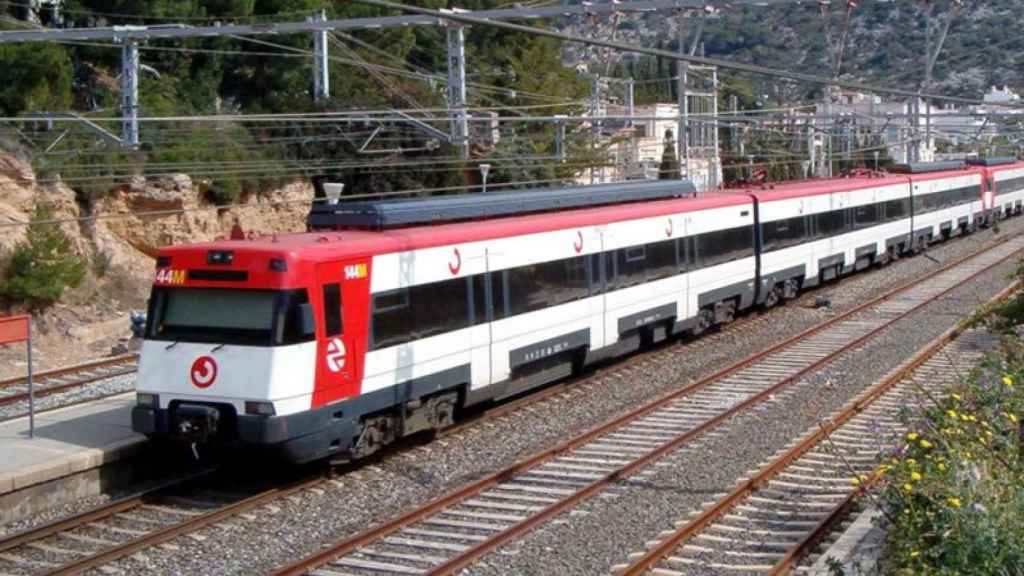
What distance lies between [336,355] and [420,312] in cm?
150

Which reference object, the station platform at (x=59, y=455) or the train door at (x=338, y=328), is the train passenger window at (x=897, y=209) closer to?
the train door at (x=338, y=328)

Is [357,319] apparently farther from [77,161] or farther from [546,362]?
[77,161]

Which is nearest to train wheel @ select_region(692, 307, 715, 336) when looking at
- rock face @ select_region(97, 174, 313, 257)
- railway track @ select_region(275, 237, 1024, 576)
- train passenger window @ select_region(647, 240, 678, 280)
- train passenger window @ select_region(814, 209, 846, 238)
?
railway track @ select_region(275, 237, 1024, 576)

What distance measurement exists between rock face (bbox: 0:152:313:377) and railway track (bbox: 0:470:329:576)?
423 inches

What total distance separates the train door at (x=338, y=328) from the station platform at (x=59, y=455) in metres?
2.26

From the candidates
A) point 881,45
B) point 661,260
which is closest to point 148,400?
point 661,260

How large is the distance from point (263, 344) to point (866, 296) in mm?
18779

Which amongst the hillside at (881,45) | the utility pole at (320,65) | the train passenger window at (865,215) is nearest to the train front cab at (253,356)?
the utility pole at (320,65)

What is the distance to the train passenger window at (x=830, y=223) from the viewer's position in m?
26.8

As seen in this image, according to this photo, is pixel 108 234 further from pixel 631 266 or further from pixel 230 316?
pixel 230 316

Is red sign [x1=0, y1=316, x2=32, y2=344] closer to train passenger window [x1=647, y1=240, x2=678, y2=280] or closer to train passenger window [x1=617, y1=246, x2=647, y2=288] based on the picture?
train passenger window [x1=617, y1=246, x2=647, y2=288]

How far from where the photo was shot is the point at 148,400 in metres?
11.8

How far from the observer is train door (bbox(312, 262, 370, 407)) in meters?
11.5

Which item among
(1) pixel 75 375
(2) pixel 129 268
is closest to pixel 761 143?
(2) pixel 129 268
